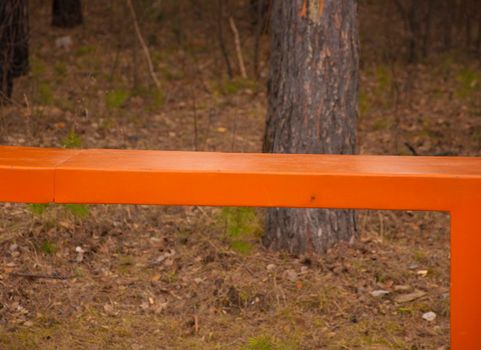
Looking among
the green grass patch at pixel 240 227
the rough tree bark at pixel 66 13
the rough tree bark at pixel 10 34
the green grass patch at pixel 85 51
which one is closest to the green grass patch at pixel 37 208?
the green grass patch at pixel 240 227

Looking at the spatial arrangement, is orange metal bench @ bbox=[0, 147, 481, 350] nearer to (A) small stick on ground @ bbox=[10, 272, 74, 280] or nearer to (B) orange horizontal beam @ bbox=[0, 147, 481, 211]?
(B) orange horizontal beam @ bbox=[0, 147, 481, 211]

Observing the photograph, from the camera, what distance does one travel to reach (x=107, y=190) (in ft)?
9.98

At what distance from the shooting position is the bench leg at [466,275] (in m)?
3.05

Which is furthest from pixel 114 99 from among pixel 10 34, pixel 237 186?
pixel 237 186

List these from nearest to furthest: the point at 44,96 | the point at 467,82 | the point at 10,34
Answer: the point at 10,34
the point at 44,96
the point at 467,82

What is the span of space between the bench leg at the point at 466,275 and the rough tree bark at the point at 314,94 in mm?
1696

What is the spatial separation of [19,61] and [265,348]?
19.8 feet

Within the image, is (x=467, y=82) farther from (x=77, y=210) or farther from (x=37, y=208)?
(x=37, y=208)

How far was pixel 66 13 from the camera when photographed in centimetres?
1192

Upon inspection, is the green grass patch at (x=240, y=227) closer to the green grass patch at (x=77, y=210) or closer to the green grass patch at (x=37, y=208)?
the green grass patch at (x=77, y=210)

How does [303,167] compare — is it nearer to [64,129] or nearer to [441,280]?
[441,280]

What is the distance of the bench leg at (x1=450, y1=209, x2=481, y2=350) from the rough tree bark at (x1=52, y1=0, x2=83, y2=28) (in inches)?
376

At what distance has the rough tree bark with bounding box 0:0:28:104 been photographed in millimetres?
7539

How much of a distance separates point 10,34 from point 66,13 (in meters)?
4.31
